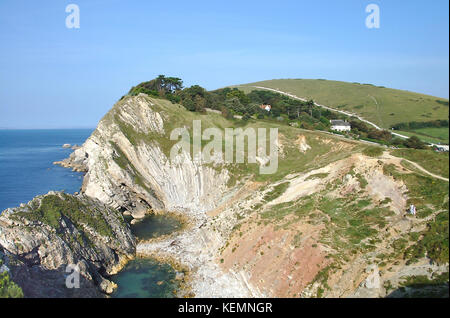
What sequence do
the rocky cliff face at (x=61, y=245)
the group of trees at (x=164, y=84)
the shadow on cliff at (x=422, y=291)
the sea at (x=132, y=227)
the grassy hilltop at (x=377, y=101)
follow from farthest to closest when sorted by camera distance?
1. the group of trees at (x=164, y=84)
2. the grassy hilltop at (x=377, y=101)
3. the sea at (x=132, y=227)
4. the rocky cliff face at (x=61, y=245)
5. the shadow on cliff at (x=422, y=291)

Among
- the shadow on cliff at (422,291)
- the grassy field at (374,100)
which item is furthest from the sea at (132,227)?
the grassy field at (374,100)

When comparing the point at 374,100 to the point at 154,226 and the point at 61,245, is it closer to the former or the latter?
the point at 154,226

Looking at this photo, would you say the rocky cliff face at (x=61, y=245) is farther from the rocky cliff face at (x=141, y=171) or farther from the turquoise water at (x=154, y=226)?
the rocky cliff face at (x=141, y=171)

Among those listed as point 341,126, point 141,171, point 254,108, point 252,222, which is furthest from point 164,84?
point 252,222

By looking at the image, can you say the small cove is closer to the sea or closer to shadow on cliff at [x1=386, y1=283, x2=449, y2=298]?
the sea

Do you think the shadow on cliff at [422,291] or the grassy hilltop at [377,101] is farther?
the grassy hilltop at [377,101]

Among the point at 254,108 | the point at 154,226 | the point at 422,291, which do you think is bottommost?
the point at 154,226
